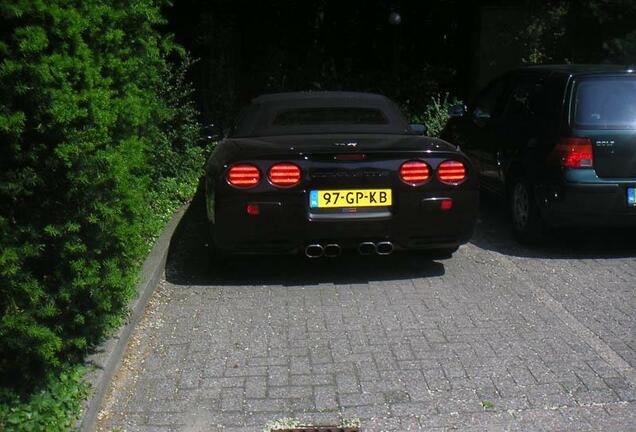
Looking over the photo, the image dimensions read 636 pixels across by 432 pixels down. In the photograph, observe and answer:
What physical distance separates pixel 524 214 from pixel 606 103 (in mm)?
1201

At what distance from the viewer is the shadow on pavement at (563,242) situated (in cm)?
739

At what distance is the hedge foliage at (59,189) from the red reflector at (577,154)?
12.3 feet

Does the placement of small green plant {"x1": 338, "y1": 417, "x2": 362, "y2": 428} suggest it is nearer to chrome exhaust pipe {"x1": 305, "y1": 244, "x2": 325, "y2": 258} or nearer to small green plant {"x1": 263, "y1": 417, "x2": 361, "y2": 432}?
small green plant {"x1": 263, "y1": 417, "x2": 361, "y2": 432}

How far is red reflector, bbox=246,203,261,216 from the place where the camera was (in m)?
5.98

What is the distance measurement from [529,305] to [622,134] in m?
1.91

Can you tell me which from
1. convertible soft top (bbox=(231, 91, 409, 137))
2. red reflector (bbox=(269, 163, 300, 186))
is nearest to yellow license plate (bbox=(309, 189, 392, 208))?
red reflector (bbox=(269, 163, 300, 186))

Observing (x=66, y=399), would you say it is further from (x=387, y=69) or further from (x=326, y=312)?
(x=387, y=69)

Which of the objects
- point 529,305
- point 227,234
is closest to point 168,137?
point 227,234

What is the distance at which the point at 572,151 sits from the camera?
274 inches

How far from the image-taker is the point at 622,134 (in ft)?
22.7

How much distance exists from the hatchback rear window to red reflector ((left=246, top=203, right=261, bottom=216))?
2869 millimetres

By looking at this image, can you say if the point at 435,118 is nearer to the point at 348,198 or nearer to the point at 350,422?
the point at 348,198

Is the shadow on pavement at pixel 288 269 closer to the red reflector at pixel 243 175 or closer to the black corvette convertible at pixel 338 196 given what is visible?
the black corvette convertible at pixel 338 196

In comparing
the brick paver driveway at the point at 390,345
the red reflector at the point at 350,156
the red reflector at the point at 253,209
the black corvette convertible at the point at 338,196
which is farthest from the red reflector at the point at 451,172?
the red reflector at the point at 253,209
